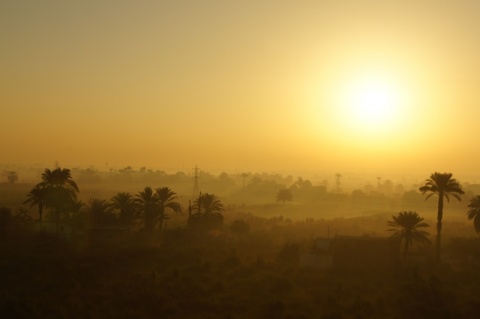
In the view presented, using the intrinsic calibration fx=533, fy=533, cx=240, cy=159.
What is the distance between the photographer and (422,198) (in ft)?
492

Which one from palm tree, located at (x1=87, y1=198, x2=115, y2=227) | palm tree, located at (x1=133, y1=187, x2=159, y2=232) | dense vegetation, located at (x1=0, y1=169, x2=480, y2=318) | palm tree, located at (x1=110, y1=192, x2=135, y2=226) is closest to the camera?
dense vegetation, located at (x1=0, y1=169, x2=480, y2=318)

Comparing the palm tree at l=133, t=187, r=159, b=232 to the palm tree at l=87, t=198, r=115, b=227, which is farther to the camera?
the palm tree at l=133, t=187, r=159, b=232

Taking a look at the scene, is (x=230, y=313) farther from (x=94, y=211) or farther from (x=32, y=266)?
(x=94, y=211)

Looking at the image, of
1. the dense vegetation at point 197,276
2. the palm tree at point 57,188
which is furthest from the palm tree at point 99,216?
the palm tree at point 57,188

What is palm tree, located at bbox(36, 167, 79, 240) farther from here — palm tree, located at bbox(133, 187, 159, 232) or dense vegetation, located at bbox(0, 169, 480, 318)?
palm tree, located at bbox(133, 187, 159, 232)

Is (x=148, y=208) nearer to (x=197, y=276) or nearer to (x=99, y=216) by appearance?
(x=99, y=216)

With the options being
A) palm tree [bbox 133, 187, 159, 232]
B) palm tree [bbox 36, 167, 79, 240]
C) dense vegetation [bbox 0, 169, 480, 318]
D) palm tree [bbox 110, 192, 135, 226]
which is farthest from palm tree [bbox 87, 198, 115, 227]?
palm tree [bbox 36, 167, 79, 240]

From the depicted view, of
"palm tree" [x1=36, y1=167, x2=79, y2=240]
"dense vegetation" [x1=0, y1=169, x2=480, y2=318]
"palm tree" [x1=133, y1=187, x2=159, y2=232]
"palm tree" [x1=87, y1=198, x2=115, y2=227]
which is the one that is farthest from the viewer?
"palm tree" [x1=133, y1=187, x2=159, y2=232]

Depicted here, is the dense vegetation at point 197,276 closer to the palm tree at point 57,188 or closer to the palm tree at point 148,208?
the palm tree at point 148,208

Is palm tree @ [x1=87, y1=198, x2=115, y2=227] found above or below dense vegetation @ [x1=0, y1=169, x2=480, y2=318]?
above

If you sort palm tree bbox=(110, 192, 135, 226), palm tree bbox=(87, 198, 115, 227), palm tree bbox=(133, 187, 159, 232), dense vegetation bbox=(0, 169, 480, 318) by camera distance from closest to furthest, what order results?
dense vegetation bbox=(0, 169, 480, 318)
palm tree bbox=(87, 198, 115, 227)
palm tree bbox=(133, 187, 159, 232)
palm tree bbox=(110, 192, 135, 226)

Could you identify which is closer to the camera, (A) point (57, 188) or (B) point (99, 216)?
(A) point (57, 188)

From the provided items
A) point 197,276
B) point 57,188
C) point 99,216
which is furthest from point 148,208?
point 197,276

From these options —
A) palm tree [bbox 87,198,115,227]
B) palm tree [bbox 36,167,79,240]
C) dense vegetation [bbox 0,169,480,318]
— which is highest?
palm tree [bbox 36,167,79,240]
